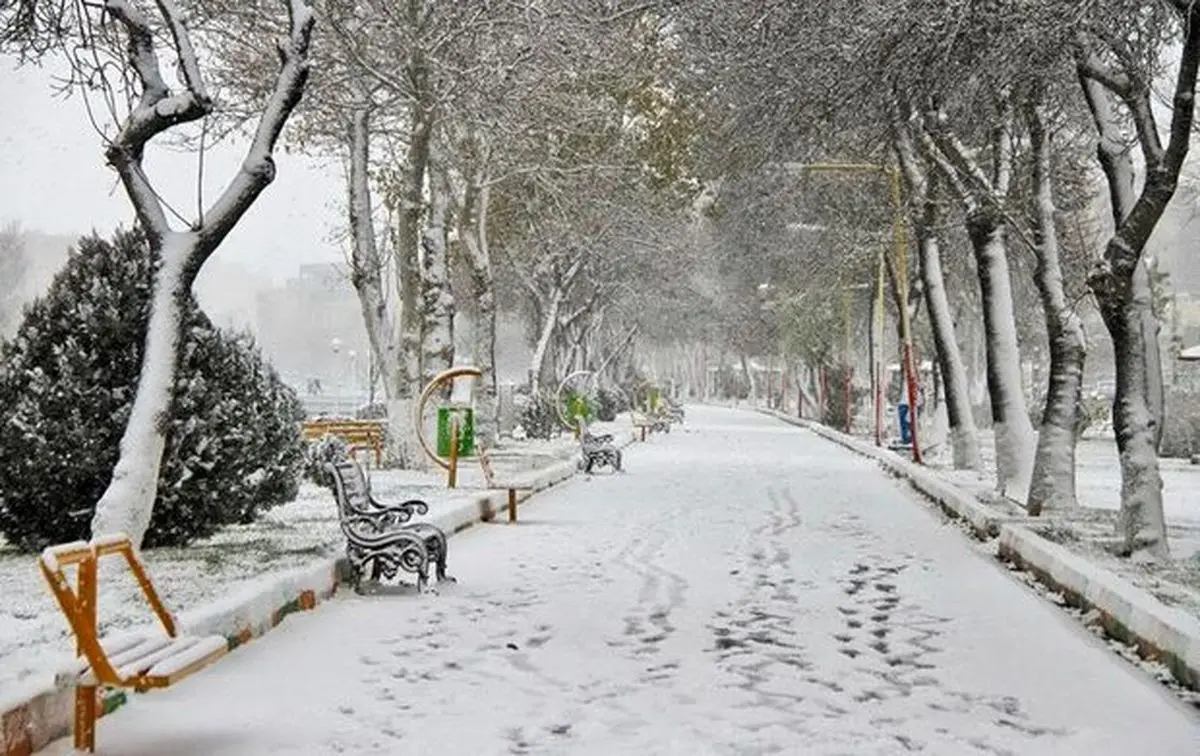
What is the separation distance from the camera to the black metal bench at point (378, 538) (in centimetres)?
1047

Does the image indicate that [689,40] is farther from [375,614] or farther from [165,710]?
[165,710]

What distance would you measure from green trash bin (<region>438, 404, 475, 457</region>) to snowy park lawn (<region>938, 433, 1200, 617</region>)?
25.6ft

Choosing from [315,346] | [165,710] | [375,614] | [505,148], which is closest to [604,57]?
[505,148]

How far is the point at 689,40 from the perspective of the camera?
1775cm

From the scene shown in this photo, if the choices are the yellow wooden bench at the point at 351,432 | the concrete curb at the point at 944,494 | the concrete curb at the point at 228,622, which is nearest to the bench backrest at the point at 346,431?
the yellow wooden bench at the point at 351,432

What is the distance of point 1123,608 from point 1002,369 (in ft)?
33.8

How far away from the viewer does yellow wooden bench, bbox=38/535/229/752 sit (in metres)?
5.55

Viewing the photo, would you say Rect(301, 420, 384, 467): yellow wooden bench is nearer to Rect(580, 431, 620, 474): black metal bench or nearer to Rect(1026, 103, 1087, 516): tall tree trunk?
Rect(580, 431, 620, 474): black metal bench

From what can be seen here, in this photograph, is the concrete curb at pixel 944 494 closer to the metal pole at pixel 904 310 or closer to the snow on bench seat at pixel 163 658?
the metal pole at pixel 904 310

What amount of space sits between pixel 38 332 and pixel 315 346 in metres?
115

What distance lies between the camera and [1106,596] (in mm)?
9219

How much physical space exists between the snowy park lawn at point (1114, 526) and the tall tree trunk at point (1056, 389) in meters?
0.36

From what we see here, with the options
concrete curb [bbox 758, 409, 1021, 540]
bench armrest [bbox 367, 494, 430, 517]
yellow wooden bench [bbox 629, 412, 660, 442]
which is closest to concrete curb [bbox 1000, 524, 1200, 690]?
concrete curb [bbox 758, 409, 1021, 540]

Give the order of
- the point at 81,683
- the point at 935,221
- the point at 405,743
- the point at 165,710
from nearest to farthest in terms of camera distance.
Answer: the point at 81,683, the point at 405,743, the point at 165,710, the point at 935,221
